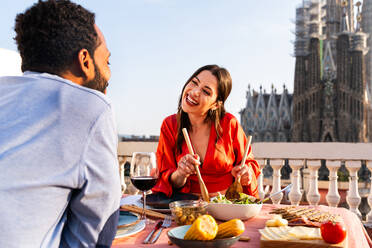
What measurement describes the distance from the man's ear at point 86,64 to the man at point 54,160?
0.20 feet

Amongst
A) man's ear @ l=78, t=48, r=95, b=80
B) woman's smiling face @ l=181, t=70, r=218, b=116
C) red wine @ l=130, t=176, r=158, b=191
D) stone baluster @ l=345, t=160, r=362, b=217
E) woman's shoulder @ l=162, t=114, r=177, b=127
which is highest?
woman's smiling face @ l=181, t=70, r=218, b=116

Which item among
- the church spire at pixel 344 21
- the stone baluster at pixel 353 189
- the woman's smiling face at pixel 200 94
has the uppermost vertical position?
the church spire at pixel 344 21

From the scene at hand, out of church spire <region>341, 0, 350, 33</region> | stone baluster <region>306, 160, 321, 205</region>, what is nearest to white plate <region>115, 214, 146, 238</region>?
stone baluster <region>306, 160, 321, 205</region>

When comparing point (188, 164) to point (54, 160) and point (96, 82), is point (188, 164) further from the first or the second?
point (54, 160)

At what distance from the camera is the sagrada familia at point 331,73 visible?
39344 mm

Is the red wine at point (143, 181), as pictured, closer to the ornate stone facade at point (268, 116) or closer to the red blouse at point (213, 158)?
the red blouse at point (213, 158)

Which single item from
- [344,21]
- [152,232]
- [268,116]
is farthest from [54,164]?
[268,116]

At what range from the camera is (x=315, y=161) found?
4.84 m

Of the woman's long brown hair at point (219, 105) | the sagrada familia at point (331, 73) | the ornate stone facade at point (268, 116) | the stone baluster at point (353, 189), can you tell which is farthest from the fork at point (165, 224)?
the ornate stone facade at point (268, 116)

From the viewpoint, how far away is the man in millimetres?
802

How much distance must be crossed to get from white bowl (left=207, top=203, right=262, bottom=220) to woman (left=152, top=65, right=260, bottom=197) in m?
0.76

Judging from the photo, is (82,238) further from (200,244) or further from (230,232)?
(230,232)

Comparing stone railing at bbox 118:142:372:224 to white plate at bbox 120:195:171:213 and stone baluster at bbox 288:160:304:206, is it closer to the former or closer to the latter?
stone baluster at bbox 288:160:304:206

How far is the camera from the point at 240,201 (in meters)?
1.66
